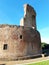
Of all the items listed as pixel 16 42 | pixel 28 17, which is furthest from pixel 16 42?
pixel 28 17

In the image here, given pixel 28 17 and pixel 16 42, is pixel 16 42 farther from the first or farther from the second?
pixel 28 17

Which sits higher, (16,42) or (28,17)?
(28,17)

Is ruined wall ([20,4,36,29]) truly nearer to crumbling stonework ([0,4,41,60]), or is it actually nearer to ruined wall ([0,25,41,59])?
crumbling stonework ([0,4,41,60])

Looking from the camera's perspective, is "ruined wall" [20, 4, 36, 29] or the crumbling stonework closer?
the crumbling stonework

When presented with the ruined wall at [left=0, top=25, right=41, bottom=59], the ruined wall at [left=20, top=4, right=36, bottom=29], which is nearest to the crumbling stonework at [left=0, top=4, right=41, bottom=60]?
the ruined wall at [left=0, top=25, right=41, bottom=59]

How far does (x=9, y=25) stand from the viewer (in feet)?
55.3

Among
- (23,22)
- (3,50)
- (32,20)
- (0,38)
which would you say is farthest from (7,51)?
(32,20)

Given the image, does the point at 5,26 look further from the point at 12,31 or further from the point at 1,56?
the point at 1,56

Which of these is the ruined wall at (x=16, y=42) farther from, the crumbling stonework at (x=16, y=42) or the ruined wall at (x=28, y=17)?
the ruined wall at (x=28, y=17)

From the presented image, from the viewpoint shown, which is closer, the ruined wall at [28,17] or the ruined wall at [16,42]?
the ruined wall at [16,42]

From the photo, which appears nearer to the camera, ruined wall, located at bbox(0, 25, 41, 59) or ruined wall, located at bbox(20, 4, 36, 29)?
ruined wall, located at bbox(0, 25, 41, 59)

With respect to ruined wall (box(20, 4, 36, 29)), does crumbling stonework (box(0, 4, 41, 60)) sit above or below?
below

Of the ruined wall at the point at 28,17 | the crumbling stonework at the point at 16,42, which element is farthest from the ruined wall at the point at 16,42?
the ruined wall at the point at 28,17

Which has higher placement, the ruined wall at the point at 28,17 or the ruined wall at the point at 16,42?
the ruined wall at the point at 28,17
